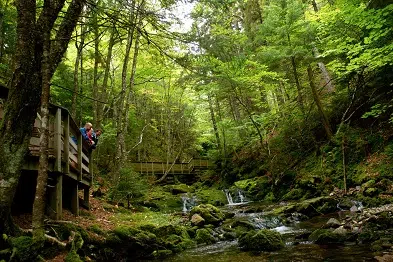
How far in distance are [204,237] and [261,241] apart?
68.5 inches

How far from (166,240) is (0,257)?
397cm

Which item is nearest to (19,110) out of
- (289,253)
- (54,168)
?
(54,168)

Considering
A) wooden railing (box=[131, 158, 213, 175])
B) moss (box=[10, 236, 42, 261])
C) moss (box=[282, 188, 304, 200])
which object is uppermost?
wooden railing (box=[131, 158, 213, 175])

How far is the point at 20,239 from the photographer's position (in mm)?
4582

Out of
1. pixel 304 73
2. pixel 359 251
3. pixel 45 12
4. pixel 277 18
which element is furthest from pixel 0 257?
pixel 304 73

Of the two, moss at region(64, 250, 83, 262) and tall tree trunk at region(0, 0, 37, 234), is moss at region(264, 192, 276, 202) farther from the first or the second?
tall tree trunk at region(0, 0, 37, 234)

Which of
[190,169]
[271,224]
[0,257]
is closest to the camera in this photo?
[0,257]

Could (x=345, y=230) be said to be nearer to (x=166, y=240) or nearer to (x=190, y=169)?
(x=166, y=240)

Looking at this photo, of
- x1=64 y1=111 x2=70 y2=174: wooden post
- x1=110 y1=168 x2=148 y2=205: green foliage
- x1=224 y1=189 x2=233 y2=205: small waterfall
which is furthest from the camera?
x1=224 y1=189 x2=233 y2=205: small waterfall

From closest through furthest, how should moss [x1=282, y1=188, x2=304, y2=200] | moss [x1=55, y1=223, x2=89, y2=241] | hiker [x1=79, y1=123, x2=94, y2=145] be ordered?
moss [x1=55, y1=223, x2=89, y2=241] < hiker [x1=79, y1=123, x2=94, y2=145] < moss [x1=282, y1=188, x2=304, y2=200]

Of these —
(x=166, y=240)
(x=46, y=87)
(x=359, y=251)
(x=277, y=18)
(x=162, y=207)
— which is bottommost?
(x=359, y=251)

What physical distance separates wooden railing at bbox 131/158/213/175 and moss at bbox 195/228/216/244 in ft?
48.4

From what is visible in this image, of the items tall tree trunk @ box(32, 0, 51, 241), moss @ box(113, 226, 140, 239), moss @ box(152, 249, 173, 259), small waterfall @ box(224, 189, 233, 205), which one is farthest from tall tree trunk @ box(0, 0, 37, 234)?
small waterfall @ box(224, 189, 233, 205)

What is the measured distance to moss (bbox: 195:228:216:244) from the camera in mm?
8320
